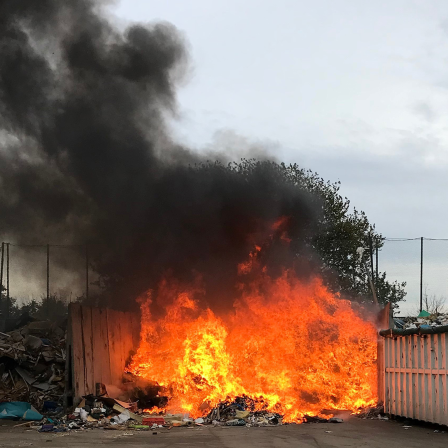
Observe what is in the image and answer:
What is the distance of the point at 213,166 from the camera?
808 inches

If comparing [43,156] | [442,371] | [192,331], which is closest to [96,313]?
[192,331]

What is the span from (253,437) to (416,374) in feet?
14.1

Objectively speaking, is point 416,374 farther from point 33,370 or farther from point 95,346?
point 33,370

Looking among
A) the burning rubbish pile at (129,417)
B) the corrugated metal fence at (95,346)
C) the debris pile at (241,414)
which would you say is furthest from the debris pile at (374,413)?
the corrugated metal fence at (95,346)

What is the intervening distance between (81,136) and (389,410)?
39.9ft

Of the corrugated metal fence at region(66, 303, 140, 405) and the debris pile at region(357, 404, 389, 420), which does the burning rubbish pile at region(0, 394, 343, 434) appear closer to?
the corrugated metal fence at region(66, 303, 140, 405)

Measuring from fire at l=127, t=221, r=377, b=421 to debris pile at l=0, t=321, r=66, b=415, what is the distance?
98.3 inches

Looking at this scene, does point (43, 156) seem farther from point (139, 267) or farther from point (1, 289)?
point (1, 289)

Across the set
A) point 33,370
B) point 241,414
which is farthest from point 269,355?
point 33,370

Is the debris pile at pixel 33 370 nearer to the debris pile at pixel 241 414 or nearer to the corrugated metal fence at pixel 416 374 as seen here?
the debris pile at pixel 241 414

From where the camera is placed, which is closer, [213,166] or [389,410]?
[389,410]

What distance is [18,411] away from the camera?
1545 cm

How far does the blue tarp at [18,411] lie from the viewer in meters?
15.2

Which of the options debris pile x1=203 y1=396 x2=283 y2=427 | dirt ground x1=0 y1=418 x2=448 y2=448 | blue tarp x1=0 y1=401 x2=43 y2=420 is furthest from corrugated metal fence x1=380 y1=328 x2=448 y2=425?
blue tarp x1=0 y1=401 x2=43 y2=420
